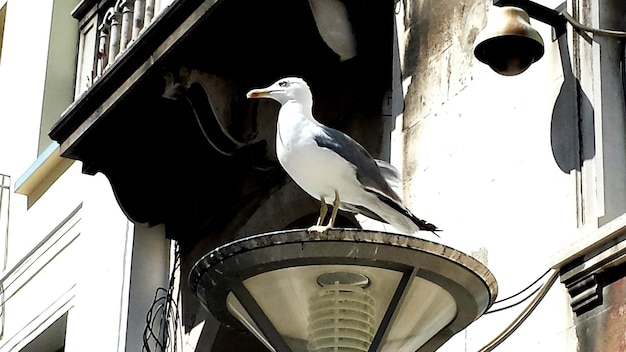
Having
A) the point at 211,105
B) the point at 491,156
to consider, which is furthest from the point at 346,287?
the point at 211,105

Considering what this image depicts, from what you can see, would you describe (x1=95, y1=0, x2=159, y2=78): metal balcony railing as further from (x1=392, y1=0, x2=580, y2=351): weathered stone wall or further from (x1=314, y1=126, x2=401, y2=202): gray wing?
(x1=314, y1=126, x2=401, y2=202): gray wing

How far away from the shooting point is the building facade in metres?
8.34

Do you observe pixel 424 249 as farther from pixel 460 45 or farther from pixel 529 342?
pixel 460 45

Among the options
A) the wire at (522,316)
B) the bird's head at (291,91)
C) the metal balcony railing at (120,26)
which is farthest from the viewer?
the metal balcony railing at (120,26)

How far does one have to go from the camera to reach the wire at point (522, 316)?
8180 millimetres

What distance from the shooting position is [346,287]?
7.23 metres

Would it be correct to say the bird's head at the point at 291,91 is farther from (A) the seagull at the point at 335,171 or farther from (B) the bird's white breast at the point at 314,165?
(B) the bird's white breast at the point at 314,165

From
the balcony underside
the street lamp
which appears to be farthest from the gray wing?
the balcony underside

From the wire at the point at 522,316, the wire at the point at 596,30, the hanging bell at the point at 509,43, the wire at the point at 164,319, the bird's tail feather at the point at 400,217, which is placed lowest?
the wire at the point at 522,316

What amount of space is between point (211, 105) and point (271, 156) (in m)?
0.52

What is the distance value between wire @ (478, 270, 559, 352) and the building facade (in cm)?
2

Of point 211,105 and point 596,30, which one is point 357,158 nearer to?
point 596,30

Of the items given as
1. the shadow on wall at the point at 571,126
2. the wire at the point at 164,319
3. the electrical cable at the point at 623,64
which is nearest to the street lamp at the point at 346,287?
the shadow on wall at the point at 571,126

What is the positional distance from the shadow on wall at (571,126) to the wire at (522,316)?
0.55 m
